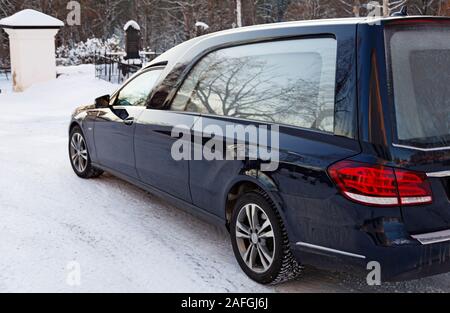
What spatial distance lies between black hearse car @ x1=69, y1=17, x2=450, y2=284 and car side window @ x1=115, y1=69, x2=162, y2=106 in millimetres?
1073

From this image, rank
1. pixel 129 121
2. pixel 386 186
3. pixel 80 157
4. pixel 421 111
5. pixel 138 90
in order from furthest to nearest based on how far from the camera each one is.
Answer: pixel 80 157
pixel 138 90
pixel 129 121
pixel 421 111
pixel 386 186

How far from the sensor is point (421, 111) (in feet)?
10.9

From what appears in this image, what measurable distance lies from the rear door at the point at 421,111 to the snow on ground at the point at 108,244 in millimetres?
924

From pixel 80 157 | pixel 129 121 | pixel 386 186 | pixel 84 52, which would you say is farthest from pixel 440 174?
pixel 84 52

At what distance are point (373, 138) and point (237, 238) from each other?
1.34 m

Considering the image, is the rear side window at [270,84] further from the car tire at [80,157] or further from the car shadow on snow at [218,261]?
the car tire at [80,157]

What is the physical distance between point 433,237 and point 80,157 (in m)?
4.63

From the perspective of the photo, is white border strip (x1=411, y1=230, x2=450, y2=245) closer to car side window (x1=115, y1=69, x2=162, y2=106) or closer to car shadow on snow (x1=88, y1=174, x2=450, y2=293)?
car shadow on snow (x1=88, y1=174, x2=450, y2=293)

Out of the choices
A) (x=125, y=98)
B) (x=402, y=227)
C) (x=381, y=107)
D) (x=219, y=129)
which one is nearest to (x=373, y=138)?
(x=381, y=107)

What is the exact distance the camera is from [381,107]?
3229mm

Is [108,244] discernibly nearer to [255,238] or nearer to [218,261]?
[218,261]

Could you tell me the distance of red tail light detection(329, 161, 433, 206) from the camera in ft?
10.4

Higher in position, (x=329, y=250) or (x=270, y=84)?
(x=270, y=84)
